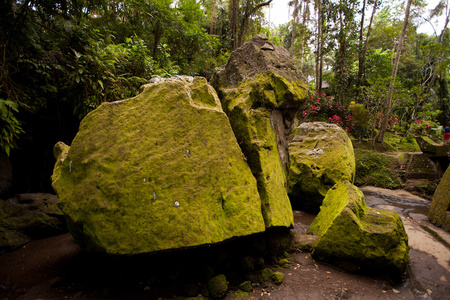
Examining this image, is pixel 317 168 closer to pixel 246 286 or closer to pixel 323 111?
pixel 246 286

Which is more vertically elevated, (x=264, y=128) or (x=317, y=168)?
(x=264, y=128)

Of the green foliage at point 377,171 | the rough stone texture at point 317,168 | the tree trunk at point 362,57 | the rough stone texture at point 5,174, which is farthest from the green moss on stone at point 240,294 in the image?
the tree trunk at point 362,57

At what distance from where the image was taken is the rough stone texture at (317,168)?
6047 mm

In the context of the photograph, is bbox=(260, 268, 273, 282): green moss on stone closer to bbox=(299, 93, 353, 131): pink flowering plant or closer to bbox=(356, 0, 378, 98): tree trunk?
bbox=(299, 93, 353, 131): pink flowering plant

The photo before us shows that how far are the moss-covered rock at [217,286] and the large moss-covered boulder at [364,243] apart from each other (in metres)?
1.63

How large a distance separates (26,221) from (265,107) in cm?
463

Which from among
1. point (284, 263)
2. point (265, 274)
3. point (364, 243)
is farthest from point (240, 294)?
point (364, 243)

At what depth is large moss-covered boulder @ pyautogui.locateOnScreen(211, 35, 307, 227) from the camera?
3.60 metres

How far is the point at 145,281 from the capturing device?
2.79 m

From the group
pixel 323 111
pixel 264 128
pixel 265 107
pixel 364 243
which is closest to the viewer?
pixel 364 243

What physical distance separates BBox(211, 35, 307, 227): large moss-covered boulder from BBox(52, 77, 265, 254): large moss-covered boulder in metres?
0.50

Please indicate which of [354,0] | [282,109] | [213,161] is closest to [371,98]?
[354,0]

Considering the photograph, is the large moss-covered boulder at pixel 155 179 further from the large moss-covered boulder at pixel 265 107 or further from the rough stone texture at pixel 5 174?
the rough stone texture at pixel 5 174

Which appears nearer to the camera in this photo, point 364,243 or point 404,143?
point 364,243
